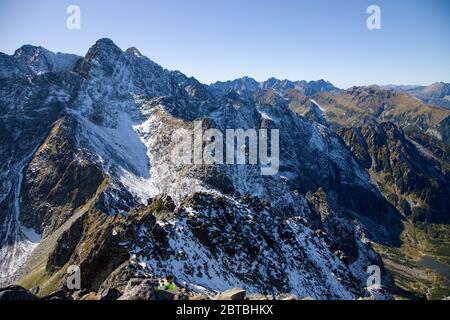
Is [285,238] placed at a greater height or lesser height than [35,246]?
greater

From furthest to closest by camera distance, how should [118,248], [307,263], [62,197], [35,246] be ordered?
[62,197]
[35,246]
[307,263]
[118,248]

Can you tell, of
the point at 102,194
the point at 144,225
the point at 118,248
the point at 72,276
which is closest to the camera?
the point at 118,248
